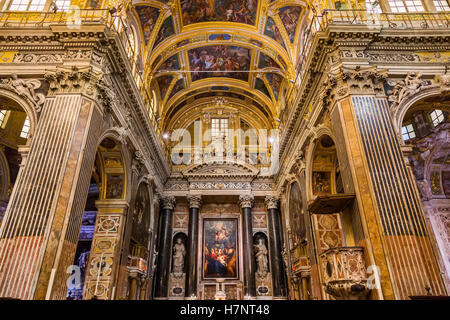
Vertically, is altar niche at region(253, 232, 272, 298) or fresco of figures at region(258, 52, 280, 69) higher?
fresco of figures at region(258, 52, 280, 69)

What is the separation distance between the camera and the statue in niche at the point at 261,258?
17.0m

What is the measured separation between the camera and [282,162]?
635 inches

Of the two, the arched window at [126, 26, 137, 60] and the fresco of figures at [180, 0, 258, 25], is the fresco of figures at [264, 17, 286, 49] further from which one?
the arched window at [126, 26, 137, 60]

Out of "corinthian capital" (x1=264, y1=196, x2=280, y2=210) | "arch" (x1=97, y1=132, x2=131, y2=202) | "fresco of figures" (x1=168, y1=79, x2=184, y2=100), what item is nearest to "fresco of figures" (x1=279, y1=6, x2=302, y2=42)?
"fresco of figures" (x1=168, y1=79, x2=184, y2=100)

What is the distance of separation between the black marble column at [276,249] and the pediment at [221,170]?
2080 millimetres

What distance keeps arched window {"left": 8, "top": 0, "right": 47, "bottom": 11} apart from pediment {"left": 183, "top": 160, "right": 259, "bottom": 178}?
10.9m

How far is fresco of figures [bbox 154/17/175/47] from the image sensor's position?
14394mm

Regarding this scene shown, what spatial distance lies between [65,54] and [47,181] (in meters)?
4.22

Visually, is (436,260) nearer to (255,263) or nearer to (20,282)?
(20,282)

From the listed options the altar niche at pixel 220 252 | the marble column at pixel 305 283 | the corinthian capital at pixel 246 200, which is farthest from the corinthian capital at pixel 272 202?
the marble column at pixel 305 283

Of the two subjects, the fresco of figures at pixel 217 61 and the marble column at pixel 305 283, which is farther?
the fresco of figures at pixel 217 61

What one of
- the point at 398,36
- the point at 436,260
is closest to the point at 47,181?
the point at 436,260

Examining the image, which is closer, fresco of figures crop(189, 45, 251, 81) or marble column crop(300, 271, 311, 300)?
marble column crop(300, 271, 311, 300)

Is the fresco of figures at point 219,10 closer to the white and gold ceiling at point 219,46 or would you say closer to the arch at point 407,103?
the white and gold ceiling at point 219,46
